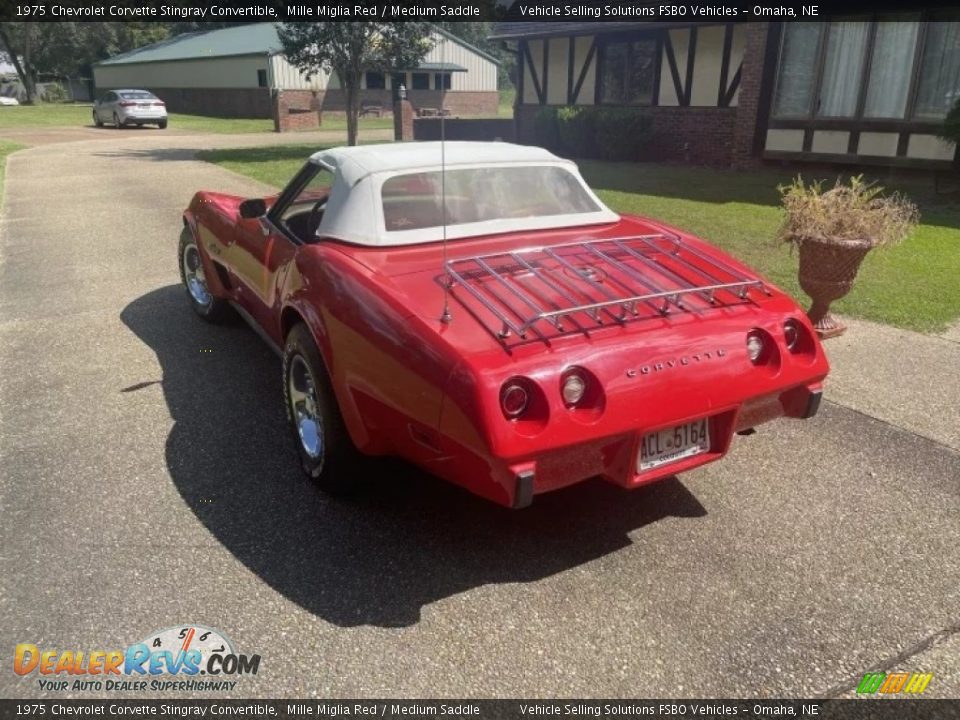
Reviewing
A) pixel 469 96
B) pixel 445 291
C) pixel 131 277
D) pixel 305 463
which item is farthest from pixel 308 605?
pixel 469 96

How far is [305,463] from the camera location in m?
3.60

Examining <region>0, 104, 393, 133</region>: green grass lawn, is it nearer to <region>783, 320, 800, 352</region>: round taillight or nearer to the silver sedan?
the silver sedan

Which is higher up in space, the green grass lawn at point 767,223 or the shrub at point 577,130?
the shrub at point 577,130

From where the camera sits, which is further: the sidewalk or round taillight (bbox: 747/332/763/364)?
the sidewalk

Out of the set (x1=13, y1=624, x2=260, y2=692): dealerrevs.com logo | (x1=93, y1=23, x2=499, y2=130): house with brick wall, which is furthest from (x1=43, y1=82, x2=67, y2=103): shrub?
(x1=13, y1=624, x2=260, y2=692): dealerrevs.com logo

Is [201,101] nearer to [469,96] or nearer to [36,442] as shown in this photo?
[469,96]

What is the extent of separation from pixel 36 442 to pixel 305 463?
163cm

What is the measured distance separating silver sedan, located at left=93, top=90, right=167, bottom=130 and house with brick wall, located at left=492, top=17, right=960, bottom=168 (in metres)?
18.4

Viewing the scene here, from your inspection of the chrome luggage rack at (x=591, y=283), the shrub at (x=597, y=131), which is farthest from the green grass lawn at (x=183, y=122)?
the chrome luggage rack at (x=591, y=283)

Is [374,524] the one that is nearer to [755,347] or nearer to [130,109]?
[755,347]

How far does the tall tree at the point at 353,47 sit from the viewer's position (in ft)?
65.8

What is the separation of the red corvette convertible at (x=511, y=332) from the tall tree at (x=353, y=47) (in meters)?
17.7

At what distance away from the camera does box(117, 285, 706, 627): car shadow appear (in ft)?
9.59
